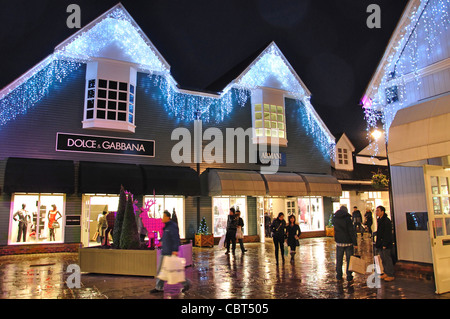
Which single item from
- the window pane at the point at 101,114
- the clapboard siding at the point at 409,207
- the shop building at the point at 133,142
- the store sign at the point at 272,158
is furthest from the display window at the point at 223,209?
the clapboard siding at the point at 409,207

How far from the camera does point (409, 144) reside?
8062mm

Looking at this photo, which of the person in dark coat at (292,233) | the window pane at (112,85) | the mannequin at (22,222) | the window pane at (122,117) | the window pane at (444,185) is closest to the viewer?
the window pane at (444,185)

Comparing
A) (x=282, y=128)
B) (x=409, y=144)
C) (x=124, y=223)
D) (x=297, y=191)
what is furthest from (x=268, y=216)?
(x=409, y=144)

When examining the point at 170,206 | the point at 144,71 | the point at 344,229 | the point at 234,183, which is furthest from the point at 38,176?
the point at 344,229

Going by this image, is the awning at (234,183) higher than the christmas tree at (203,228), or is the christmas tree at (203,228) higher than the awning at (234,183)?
the awning at (234,183)

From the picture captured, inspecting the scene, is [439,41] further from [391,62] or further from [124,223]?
[124,223]

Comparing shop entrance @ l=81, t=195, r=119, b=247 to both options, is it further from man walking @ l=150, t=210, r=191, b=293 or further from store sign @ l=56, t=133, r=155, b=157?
man walking @ l=150, t=210, r=191, b=293

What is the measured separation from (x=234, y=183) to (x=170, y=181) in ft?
10.8

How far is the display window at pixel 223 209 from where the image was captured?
19.0 m

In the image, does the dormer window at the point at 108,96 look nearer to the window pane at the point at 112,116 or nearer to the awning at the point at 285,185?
the window pane at the point at 112,116

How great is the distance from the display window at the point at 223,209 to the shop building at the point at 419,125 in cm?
1030

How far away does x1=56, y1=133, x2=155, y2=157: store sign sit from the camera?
52.1 feet

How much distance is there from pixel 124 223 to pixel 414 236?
792 cm

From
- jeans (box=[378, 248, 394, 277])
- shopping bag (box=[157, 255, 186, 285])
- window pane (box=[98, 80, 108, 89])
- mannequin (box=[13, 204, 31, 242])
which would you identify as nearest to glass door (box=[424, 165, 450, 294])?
jeans (box=[378, 248, 394, 277])
